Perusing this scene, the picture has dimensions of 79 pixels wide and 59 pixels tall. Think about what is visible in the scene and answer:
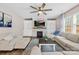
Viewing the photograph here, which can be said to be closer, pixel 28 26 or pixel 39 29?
pixel 39 29

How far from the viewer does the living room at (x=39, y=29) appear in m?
3.37

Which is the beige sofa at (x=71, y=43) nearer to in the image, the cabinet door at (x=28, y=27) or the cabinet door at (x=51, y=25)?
the cabinet door at (x=51, y=25)

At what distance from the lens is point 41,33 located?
828 cm

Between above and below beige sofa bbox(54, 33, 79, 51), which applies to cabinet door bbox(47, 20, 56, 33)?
above

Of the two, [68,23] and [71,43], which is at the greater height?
[68,23]

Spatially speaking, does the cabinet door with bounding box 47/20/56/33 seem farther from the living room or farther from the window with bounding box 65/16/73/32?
the window with bounding box 65/16/73/32

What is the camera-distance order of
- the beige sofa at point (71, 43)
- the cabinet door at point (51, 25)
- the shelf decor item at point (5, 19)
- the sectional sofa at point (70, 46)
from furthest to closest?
the cabinet door at point (51, 25)
the shelf decor item at point (5, 19)
the beige sofa at point (71, 43)
the sectional sofa at point (70, 46)

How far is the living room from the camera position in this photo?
3.37m

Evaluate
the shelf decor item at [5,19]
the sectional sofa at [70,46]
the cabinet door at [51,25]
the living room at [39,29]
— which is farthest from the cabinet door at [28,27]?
the sectional sofa at [70,46]

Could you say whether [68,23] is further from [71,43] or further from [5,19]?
[5,19]

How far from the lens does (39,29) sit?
8.37 meters

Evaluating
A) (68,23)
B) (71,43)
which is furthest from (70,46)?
(68,23)

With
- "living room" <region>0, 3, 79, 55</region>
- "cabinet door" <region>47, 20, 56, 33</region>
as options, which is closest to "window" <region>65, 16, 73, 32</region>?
"living room" <region>0, 3, 79, 55</region>
